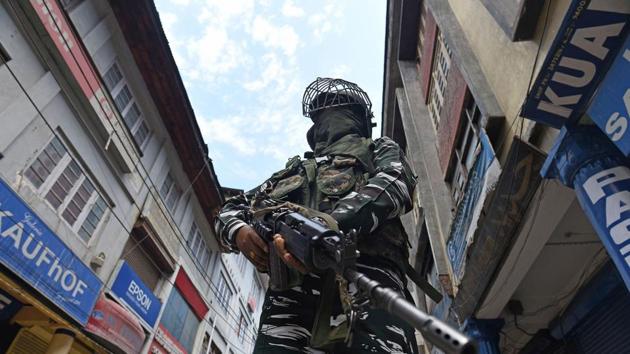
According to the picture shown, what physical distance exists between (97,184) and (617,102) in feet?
28.9

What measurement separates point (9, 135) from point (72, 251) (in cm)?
234

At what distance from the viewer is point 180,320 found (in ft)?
37.0

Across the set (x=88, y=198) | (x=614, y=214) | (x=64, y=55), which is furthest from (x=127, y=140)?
(x=614, y=214)

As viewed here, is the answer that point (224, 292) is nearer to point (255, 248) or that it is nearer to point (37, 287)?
point (37, 287)

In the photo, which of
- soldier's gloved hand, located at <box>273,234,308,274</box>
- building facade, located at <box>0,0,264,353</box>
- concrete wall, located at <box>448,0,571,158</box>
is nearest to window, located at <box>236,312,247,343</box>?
building facade, located at <box>0,0,264,353</box>

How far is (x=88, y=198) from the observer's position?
7.41m

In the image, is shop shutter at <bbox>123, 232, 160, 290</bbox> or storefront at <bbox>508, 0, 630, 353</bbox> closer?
storefront at <bbox>508, 0, 630, 353</bbox>

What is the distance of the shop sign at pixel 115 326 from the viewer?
6.89 metres

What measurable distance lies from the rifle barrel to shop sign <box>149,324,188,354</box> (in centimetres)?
1016

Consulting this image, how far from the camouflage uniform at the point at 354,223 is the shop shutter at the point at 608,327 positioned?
3.50 m

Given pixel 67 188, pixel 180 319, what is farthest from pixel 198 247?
pixel 67 188

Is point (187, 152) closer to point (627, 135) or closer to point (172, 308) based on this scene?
point (172, 308)

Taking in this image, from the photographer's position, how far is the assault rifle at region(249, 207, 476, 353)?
29.1 inches

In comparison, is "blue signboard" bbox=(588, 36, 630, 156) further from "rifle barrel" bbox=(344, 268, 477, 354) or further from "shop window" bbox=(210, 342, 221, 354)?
"shop window" bbox=(210, 342, 221, 354)
